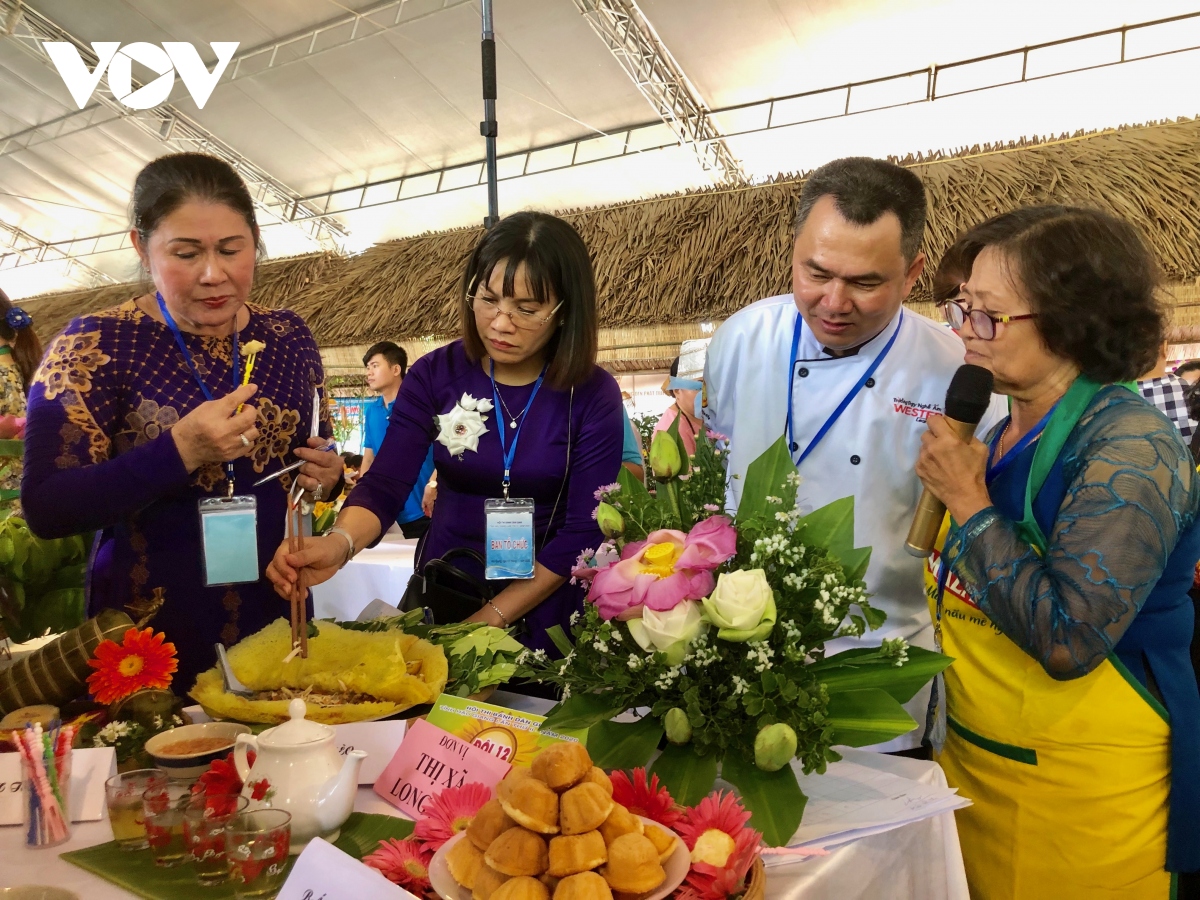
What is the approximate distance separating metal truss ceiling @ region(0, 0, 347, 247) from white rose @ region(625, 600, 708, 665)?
31.4 ft

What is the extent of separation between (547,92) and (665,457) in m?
8.67

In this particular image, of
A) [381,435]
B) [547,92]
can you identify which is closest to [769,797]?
[381,435]

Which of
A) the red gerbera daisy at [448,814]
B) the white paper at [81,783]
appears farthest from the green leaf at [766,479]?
the white paper at [81,783]

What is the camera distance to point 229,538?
1362 millimetres

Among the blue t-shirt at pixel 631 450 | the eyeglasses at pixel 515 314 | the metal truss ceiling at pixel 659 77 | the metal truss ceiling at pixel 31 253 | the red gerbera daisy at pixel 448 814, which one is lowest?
the red gerbera daisy at pixel 448 814

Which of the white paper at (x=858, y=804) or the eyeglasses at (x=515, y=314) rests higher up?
the eyeglasses at (x=515, y=314)

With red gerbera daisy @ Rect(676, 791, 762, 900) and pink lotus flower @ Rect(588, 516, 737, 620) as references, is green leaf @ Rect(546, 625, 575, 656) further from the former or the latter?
red gerbera daisy @ Rect(676, 791, 762, 900)

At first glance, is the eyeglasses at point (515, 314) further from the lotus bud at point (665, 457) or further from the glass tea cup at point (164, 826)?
the glass tea cup at point (164, 826)

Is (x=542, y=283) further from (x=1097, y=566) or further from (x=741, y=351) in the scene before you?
(x=1097, y=566)

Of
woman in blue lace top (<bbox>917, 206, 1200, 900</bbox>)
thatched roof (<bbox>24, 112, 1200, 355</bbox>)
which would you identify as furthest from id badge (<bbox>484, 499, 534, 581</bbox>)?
thatched roof (<bbox>24, 112, 1200, 355</bbox>)

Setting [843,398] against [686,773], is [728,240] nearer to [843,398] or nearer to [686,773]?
[843,398]

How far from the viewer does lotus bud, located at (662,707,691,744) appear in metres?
0.99

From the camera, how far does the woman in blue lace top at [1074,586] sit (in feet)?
3.92

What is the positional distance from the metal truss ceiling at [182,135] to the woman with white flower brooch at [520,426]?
8586 millimetres
